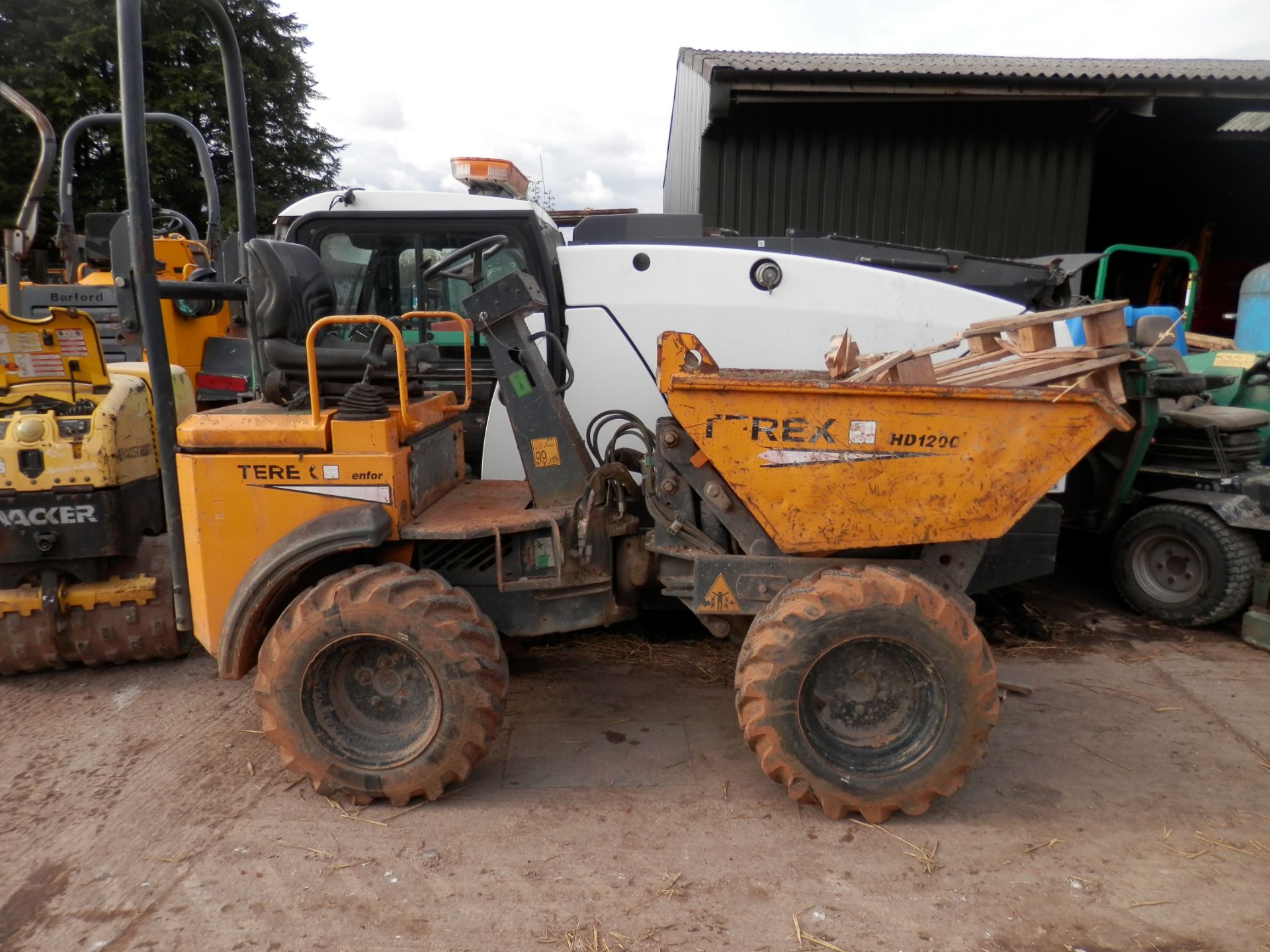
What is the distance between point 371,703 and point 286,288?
1555 millimetres

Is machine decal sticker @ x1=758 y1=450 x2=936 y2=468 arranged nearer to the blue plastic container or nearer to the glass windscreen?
the blue plastic container

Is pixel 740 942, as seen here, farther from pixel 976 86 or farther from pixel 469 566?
pixel 976 86

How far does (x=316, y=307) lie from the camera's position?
137 inches

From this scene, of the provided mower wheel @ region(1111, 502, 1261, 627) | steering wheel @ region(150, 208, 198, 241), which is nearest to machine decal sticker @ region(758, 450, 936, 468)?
mower wheel @ region(1111, 502, 1261, 627)

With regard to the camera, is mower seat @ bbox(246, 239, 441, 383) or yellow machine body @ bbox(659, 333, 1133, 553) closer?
yellow machine body @ bbox(659, 333, 1133, 553)

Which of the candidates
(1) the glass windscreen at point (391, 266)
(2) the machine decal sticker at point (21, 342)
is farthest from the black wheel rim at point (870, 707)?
(2) the machine decal sticker at point (21, 342)

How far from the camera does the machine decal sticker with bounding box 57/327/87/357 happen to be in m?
3.96

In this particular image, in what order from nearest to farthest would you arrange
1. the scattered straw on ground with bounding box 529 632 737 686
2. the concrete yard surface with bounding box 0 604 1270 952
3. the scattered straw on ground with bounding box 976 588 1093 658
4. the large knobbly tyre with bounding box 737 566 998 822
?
the concrete yard surface with bounding box 0 604 1270 952
the large knobbly tyre with bounding box 737 566 998 822
the scattered straw on ground with bounding box 529 632 737 686
the scattered straw on ground with bounding box 976 588 1093 658

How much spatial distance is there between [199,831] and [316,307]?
1.96m

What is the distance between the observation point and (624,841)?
2764 mm

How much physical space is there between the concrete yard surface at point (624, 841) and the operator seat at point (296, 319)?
148cm

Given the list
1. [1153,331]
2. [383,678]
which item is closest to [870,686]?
[383,678]

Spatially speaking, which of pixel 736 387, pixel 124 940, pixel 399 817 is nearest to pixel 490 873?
pixel 399 817

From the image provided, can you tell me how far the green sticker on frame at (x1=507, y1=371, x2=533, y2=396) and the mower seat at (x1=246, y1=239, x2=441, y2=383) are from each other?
371 mm
